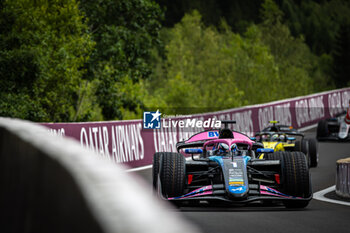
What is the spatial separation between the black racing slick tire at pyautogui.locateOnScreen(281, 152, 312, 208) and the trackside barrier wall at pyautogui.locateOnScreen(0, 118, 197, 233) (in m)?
5.91

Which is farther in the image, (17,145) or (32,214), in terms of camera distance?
(17,145)

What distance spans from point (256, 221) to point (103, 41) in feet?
87.3

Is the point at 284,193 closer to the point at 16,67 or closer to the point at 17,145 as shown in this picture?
the point at 17,145

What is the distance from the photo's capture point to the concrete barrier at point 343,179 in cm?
1268

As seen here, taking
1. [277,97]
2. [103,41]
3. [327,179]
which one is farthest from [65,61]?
[277,97]

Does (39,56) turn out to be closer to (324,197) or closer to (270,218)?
(324,197)

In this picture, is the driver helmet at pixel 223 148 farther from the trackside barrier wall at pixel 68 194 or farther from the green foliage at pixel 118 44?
the green foliage at pixel 118 44

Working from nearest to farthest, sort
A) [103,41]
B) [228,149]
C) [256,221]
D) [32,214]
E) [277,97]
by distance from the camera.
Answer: [32,214] < [256,221] < [228,149] < [103,41] < [277,97]

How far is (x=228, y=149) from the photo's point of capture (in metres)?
12.0

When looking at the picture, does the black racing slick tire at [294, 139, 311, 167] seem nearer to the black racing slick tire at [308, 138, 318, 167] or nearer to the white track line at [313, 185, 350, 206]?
the black racing slick tire at [308, 138, 318, 167]

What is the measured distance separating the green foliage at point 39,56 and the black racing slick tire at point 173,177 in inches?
609

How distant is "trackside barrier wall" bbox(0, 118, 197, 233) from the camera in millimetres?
2475

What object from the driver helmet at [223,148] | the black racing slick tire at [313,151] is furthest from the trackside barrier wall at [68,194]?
the black racing slick tire at [313,151]

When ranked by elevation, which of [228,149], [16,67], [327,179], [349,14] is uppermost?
[349,14]
